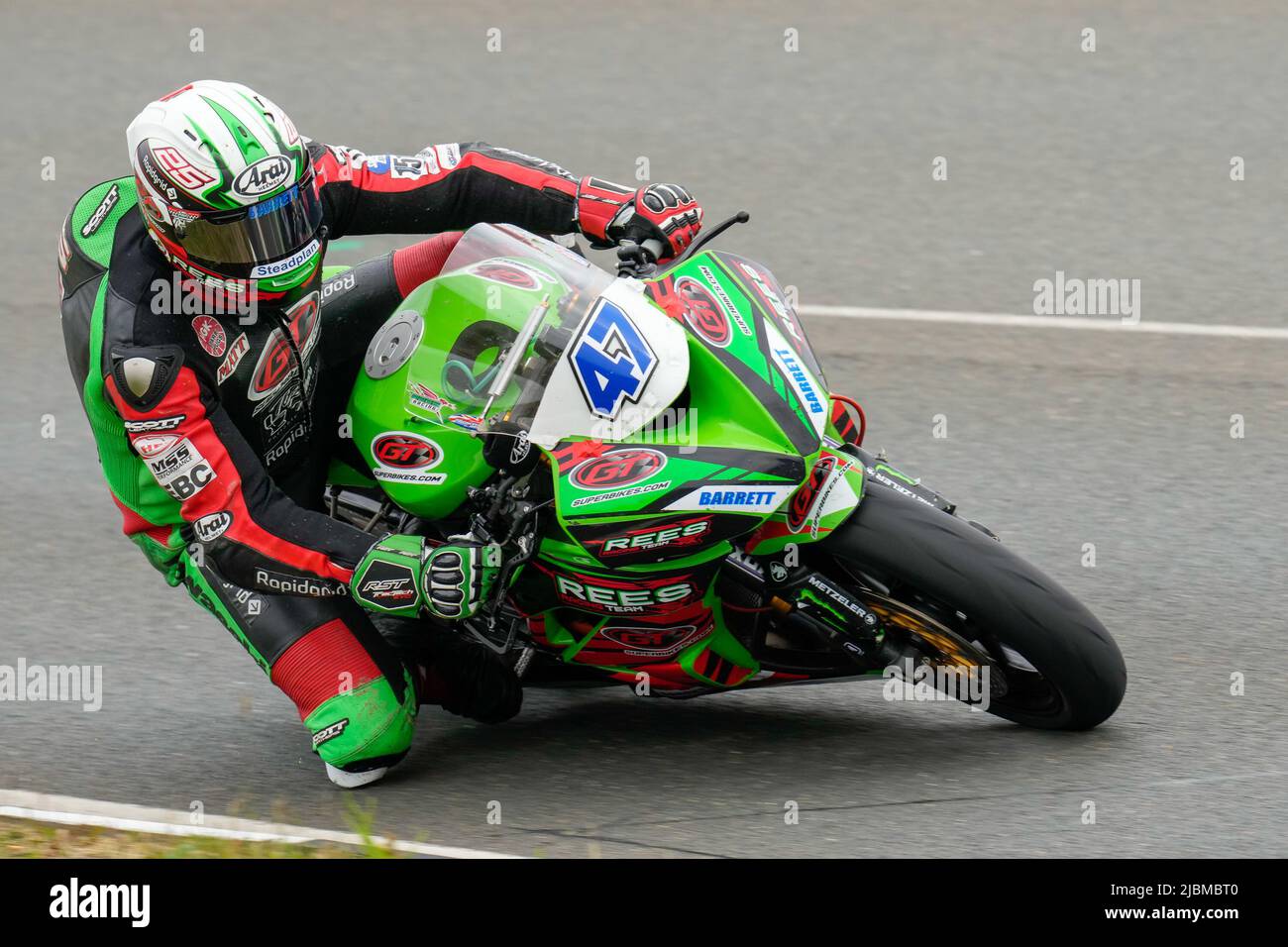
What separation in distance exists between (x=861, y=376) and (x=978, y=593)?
A: 292 cm

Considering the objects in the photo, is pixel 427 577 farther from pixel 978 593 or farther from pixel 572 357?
pixel 978 593

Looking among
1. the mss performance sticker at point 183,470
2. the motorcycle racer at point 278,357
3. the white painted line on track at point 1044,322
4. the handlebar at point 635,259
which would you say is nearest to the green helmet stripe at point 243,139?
the motorcycle racer at point 278,357

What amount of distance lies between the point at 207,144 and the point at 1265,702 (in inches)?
118

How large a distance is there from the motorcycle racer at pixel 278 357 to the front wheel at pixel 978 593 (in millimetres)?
894

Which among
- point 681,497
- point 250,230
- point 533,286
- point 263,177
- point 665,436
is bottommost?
point 681,497

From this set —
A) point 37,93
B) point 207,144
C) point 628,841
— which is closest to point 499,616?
point 628,841

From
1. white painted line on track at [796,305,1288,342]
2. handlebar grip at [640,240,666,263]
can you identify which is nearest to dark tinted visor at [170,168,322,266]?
Result: handlebar grip at [640,240,666,263]

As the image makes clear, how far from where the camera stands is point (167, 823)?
4.73 meters

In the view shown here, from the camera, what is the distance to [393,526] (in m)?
4.90

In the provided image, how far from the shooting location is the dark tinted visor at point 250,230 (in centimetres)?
439

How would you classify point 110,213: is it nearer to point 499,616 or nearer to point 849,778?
point 499,616

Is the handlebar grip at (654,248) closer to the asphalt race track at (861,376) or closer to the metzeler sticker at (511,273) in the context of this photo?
the metzeler sticker at (511,273)

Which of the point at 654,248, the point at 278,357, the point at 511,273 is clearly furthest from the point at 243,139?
the point at 654,248
